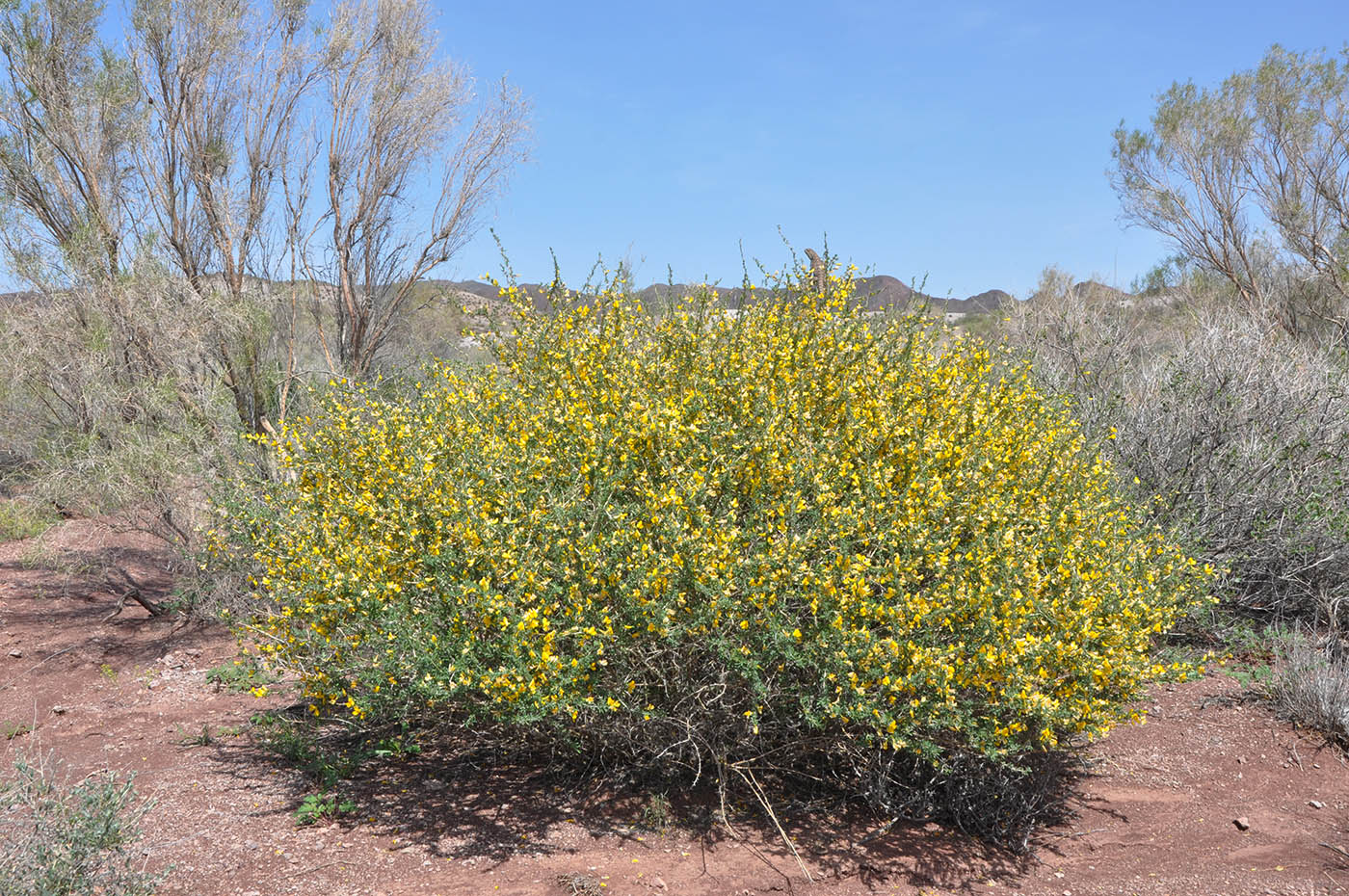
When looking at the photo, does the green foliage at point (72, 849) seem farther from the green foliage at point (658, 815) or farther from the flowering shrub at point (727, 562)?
the green foliage at point (658, 815)

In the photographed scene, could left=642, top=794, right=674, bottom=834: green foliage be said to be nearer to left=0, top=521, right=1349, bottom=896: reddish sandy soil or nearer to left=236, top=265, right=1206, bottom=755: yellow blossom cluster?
left=0, top=521, right=1349, bottom=896: reddish sandy soil

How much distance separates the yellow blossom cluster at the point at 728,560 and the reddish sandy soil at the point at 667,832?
0.46 meters

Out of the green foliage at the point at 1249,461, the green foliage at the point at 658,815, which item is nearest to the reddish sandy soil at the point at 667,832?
the green foliage at the point at 658,815

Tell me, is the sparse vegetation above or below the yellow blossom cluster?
below

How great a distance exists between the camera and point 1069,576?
3715 mm

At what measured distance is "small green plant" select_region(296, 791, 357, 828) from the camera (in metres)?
4.22

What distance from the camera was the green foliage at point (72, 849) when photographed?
10.4ft

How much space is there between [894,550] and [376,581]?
78.6 inches

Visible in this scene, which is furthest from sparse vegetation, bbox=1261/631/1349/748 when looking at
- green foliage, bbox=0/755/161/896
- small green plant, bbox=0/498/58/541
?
small green plant, bbox=0/498/58/541

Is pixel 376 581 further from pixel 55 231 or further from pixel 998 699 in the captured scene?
pixel 55 231

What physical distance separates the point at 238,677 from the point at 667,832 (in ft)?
10.7

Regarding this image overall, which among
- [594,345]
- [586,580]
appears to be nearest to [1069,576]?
[586,580]

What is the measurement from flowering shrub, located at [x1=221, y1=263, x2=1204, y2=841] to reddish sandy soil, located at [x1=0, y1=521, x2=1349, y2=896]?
0.42 meters

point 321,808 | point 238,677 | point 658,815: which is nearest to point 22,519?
point 238,677
